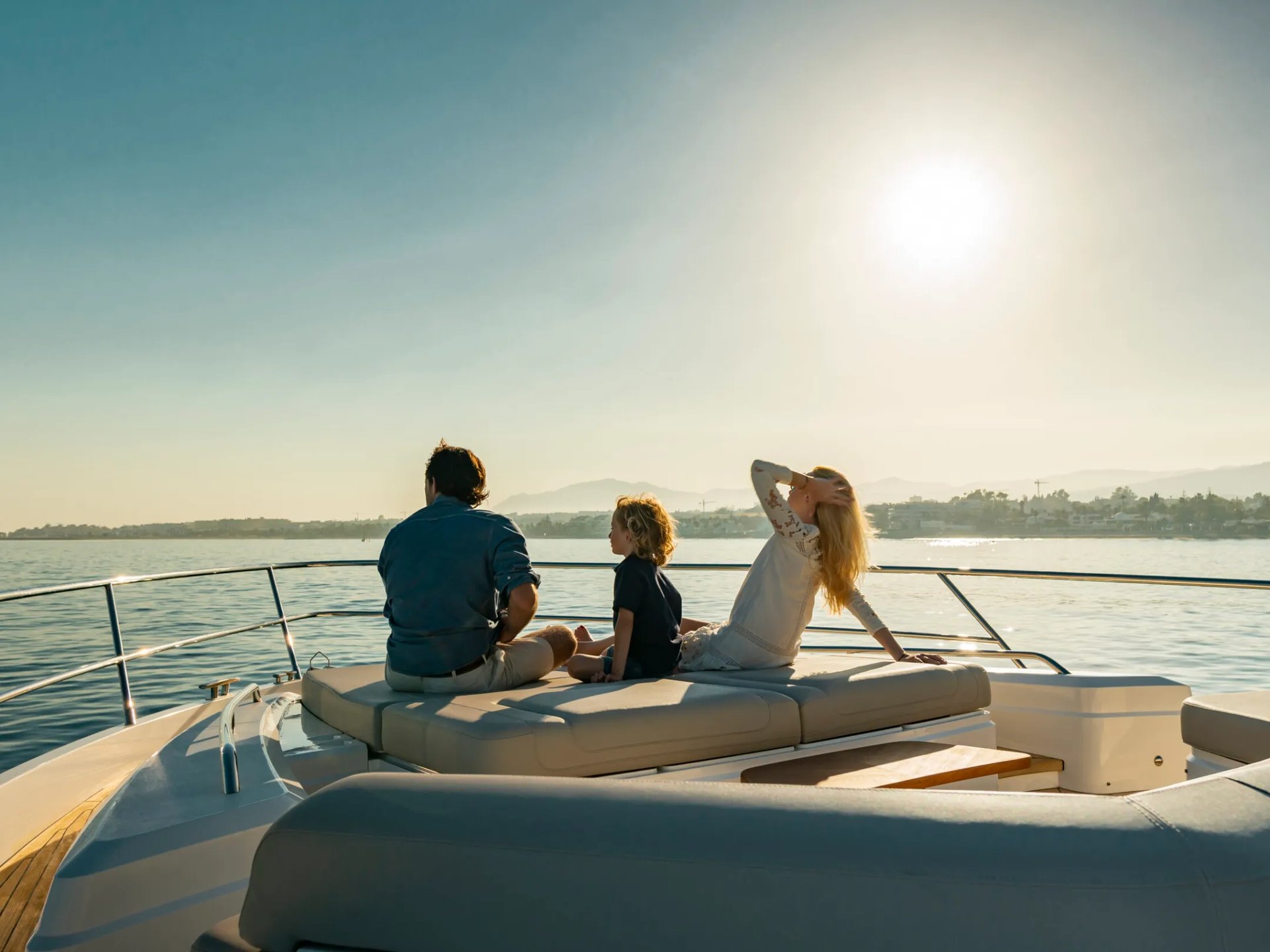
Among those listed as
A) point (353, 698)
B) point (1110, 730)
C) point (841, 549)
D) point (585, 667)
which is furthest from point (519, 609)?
point (1110, 730)

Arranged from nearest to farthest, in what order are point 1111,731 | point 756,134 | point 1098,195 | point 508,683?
point 508,683
point 1111,731
point 756,134
point 1098,195

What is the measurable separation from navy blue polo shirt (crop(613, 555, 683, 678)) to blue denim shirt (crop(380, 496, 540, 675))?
417 millimetres

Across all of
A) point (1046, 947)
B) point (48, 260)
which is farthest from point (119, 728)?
point (48, 260)

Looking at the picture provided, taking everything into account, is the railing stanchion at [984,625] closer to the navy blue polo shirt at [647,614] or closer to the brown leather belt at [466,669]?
the navy blue polo shirt at [647,614]

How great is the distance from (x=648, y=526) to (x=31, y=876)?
2089 millimetres

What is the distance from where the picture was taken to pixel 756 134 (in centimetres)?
1009

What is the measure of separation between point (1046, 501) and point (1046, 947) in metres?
48.5

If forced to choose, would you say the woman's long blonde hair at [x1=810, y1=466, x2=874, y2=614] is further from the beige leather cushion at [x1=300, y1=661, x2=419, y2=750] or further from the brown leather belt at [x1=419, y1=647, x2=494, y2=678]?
the beige leather cushion at [x1=300, y1=661, x2=419, y2=750]

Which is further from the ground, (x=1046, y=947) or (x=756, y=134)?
(x=756, y=134)

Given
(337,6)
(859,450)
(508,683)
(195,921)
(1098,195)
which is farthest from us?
(1098,195)

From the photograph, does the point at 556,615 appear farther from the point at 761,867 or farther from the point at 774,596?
the point at 761,867

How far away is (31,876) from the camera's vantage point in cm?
213

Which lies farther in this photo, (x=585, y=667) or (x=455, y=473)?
(x=585, y=667)

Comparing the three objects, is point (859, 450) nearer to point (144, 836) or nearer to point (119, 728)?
point (144, 836)
